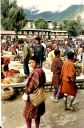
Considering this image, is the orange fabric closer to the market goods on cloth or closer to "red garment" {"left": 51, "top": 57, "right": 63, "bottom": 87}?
"red garment" {"left": 51, "top": 57, "right": 63, "bottom": 87}

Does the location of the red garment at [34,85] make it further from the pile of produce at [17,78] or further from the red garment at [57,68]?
the pile of produce at [17,78]

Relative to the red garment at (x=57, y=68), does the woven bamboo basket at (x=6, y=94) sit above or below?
below

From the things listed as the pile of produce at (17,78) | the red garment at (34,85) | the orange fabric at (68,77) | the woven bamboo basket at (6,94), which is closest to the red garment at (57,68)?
the orange fabric at (68,77)

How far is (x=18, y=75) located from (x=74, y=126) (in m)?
4.36

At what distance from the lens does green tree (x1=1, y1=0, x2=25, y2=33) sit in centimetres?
6665

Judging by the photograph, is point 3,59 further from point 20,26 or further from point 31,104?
point 20,26

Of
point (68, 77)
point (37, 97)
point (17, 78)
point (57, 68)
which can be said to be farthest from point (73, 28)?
point (37, 97)

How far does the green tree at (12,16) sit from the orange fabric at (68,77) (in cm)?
5824

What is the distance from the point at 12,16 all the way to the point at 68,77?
2354 inches

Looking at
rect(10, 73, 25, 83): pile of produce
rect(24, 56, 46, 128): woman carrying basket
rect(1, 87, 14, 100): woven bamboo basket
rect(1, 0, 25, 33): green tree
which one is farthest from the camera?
rect(1, 0, 25, 33): green tree

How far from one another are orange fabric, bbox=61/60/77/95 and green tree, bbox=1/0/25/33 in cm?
5824

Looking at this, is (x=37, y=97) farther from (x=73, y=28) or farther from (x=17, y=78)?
(x=73, y=28)

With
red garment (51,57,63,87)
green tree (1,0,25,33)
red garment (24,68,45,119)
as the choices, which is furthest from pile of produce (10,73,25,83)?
green tree (1,0,25,33)

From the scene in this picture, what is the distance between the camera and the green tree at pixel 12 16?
219ft
